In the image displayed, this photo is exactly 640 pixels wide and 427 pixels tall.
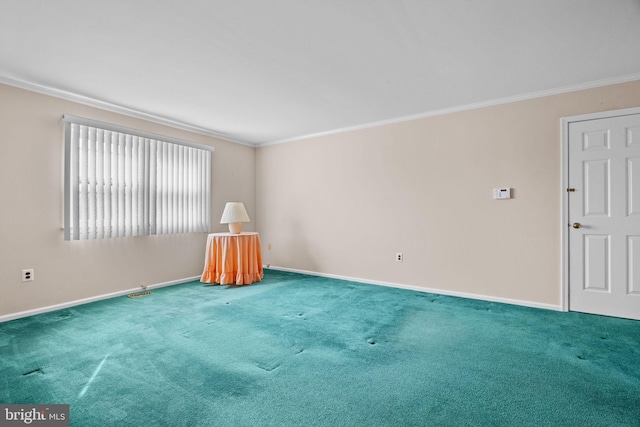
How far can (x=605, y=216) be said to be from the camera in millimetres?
3205

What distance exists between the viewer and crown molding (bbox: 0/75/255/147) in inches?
126

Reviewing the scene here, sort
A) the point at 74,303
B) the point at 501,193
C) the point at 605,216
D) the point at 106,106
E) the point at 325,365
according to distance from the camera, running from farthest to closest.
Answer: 1. the point at 106,106
2. the point at 501,193
3. the point at 74,303
4. the point at 605,216
5. the point at 325,365

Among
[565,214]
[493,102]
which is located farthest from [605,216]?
[493,102]

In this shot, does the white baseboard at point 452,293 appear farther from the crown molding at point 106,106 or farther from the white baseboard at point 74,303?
the crown molding at point 106,106

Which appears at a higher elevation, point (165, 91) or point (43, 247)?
point (165, 91)

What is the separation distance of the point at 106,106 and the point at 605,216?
5.85 m

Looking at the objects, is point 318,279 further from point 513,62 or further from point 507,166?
point 513,62

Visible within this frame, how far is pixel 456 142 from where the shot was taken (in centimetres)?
404

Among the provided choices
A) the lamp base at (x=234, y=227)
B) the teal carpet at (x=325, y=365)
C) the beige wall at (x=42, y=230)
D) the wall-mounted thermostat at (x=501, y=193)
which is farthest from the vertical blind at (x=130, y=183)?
the wall-mounted thermostat at (x=501, y=193)

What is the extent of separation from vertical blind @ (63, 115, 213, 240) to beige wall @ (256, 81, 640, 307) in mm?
1578

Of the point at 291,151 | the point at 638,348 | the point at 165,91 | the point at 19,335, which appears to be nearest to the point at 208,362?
the point at 19,335

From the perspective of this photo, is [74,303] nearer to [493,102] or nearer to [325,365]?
[325,365]

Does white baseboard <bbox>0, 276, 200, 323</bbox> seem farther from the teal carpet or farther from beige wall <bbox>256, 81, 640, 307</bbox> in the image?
beige wall <bbox>256, 81, 640, 307</bbox>

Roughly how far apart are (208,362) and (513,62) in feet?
11.9
